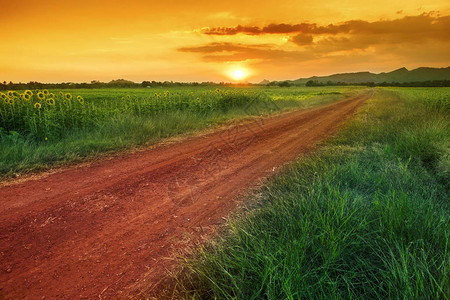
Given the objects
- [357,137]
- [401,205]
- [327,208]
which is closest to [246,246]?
[327,208]

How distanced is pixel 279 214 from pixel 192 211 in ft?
4.48

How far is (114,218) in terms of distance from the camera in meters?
3.57

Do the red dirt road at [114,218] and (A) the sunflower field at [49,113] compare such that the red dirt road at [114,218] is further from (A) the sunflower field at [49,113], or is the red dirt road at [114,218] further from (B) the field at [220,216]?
(A) the sunflower field at [49,113]

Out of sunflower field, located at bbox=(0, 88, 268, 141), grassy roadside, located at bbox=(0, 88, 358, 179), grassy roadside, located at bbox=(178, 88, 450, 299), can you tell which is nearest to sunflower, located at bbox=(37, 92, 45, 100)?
sunflower field, located at bbox=(0, 88, 268, 141)

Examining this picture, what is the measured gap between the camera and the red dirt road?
250 cm

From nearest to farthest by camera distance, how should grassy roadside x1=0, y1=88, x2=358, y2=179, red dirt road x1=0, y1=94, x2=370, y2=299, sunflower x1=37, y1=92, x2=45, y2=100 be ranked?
red dirt road x1=0, y1=94, x2=370, y2=299, grassy roadside x1=0, y1=88, x2=358, y2=179, sunflower x1=37, y1=92, x2=45, y2=100

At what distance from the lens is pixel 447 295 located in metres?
1.72

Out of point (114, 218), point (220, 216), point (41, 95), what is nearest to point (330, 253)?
point (220, 216)

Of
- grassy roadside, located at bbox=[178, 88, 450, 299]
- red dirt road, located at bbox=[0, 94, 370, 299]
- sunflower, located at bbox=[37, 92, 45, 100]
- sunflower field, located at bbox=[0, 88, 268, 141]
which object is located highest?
sunflower, located at bbox=[37, 92, 45, 100]

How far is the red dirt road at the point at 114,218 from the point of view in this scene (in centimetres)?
250

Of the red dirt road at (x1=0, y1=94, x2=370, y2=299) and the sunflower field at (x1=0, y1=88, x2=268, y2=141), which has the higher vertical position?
the sunflower field at (x1=0, y1=88, x2=268, y2=141)

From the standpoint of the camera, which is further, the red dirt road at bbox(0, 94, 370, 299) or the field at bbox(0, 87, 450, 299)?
the red dirt road at bbox(0, 94, 370, 299)

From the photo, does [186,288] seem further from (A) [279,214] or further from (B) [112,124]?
(B) [112,124]

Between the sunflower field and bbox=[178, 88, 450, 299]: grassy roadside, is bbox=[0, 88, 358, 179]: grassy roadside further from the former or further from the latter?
bbox=[178, 88, 450, 299]: grassy roadside
